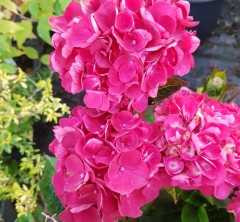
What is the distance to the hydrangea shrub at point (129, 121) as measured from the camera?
617 millimetres

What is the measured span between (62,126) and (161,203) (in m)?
0.27

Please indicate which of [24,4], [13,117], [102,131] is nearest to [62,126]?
[102,131]

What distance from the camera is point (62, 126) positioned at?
2.34 feet

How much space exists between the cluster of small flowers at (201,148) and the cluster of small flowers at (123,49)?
6cm

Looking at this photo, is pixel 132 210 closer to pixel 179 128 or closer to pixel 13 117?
pixel 179 128

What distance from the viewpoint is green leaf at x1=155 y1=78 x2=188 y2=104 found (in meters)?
0.73

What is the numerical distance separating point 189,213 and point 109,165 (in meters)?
0.26

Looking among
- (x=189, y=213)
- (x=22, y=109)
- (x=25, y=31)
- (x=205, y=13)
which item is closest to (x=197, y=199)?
(x=189, y=213)

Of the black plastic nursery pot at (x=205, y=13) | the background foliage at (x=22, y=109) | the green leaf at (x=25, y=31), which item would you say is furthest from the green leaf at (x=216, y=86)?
the black plastic nursery pot at (x=205, y=13)

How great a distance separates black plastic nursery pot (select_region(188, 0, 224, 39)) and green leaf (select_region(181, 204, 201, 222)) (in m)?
1.87

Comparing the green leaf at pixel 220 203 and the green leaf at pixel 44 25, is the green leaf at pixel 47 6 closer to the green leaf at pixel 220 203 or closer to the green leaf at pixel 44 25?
the green leaf at pixel 44 25


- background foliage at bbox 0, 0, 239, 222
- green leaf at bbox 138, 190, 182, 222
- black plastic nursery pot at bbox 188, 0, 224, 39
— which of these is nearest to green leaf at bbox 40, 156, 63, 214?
background foliage at bbox 0, 0, 239, 222

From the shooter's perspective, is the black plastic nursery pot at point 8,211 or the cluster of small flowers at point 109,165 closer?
the cluster of small flowers at point 109,165

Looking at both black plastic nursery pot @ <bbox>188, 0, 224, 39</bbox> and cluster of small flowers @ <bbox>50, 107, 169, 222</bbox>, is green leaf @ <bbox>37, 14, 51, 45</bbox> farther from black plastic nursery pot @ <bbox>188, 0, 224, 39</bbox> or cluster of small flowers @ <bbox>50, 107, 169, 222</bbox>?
black plastic nursery pot @ <bbox>188, 0, 224, 39</bbox>
